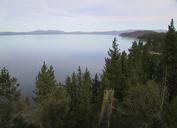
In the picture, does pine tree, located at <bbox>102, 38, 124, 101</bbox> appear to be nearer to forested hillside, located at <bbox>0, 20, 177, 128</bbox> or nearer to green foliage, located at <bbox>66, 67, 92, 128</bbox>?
forested hillside, located at <bbox>0, 20, 177, 128</bbox>

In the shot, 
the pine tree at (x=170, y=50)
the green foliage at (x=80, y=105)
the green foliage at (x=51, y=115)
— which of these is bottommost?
the green foliage at (x=80, y=105)

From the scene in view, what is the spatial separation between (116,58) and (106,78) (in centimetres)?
378

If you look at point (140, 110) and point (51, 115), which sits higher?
point (140, 110)

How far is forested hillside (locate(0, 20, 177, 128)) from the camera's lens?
73.8ft

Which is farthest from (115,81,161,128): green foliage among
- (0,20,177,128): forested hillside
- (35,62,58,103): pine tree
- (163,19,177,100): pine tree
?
(35,62,58,103): pine tree

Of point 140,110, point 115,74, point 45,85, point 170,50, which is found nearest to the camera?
point 140,110

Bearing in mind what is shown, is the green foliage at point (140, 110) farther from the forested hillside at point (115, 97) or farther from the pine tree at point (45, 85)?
the pine tree at point (45, 85)

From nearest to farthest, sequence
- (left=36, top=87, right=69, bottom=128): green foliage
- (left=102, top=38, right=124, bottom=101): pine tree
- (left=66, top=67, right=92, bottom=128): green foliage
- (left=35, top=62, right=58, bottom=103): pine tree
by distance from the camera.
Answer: (left=36, top=87, right=69, bottom=128): green foliage < (left=66, top=67, right=92, bottom=128): green foliage < (left=102, top=38, right=124, bottom=101): pine tree < (left=35, top=62, right=58, bottom=103): pine tree

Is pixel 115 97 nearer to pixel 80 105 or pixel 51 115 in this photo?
pixel 80 105

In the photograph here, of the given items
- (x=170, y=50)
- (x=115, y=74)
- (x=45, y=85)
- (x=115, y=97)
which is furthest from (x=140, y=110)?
(x=45, y=85)

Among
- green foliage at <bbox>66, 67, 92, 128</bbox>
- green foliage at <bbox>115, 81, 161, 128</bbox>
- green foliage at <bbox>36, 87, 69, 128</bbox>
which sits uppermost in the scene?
green foliage at <bbox>115, 81, 161, 128</bbox>

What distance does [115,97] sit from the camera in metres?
41.5

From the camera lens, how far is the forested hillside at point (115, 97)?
22.5 metres

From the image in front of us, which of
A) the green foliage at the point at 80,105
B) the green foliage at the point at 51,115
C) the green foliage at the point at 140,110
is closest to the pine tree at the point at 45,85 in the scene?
the green foliage at the point at 80,105
